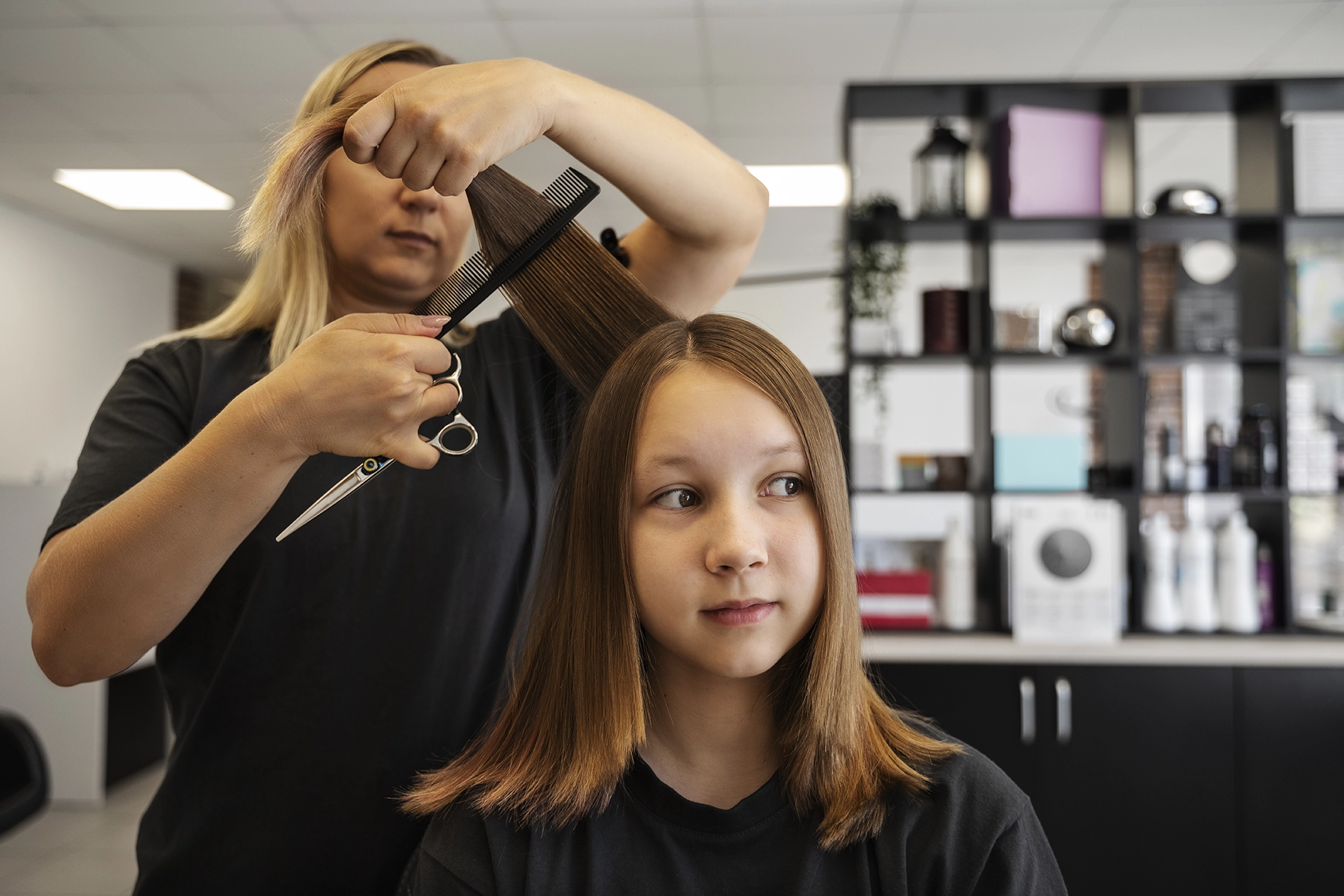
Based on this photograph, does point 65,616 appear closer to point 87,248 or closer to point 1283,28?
point 1283,28

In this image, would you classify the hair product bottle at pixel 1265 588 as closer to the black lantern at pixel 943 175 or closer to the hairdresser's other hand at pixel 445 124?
the black lantern at pixel 943 175

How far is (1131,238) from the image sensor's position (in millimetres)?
2973

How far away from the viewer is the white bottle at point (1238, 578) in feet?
9.21

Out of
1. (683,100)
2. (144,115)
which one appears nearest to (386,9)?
(683,100)

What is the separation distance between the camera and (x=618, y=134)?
0.89 meters

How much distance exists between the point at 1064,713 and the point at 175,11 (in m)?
3.80

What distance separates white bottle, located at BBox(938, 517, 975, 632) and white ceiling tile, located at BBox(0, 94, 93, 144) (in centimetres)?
429

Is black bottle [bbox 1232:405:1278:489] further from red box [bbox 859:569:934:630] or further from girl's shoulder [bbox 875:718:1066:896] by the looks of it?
girl's shoulder [bbox 875:718:1066:896]

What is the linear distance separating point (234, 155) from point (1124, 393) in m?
4.40

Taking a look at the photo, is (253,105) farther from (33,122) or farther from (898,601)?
(898,601)

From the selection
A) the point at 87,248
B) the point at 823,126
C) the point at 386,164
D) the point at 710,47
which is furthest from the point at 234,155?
the point at 386,164

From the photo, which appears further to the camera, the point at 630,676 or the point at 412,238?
the point at 412,238

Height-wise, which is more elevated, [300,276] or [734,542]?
[300,276]

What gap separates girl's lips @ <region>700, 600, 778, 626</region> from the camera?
90cm
